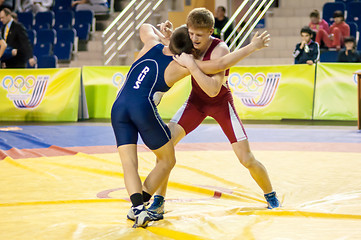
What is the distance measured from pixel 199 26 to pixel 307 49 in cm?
699

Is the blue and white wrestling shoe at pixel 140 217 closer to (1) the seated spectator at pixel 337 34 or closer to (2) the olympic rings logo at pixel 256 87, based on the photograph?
(2) the olympic rings logo at pixel 256 87

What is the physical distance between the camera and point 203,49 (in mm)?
3639

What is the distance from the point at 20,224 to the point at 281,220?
63.6 inches

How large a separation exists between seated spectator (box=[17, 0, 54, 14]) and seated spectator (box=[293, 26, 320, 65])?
834 cm

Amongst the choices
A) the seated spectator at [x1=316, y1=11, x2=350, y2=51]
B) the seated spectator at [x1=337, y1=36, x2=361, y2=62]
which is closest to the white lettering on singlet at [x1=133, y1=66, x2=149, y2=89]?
the seated spectator at [x1=337, y1=36, x2=361, y2=62]

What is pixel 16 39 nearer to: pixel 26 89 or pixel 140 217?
pixel 26 89

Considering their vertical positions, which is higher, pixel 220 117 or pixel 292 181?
pixel 220 117

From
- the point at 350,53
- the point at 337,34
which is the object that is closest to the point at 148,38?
the point at 350,53

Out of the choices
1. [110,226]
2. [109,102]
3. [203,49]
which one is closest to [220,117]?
[203,49]

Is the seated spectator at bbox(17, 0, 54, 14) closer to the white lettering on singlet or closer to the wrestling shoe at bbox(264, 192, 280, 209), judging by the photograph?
the white lettering on singlet

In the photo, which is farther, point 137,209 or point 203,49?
point 203,49

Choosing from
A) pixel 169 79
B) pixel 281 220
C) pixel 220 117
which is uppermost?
pixel 169 79

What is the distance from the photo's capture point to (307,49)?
9.97 meters

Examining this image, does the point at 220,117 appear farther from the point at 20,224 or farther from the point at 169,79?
the point at 20,224
